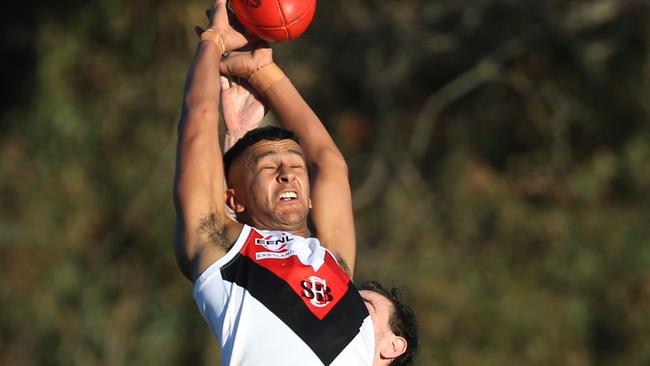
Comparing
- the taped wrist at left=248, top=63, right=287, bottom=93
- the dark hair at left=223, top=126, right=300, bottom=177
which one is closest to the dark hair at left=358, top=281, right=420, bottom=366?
the dark hair at left=223, top=126, right=300, bottom=177

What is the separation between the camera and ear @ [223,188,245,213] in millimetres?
6262

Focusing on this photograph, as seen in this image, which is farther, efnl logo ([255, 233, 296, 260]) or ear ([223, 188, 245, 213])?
ear ([223, 188, 245, 213])

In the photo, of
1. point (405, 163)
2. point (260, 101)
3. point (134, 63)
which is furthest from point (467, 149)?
point (260, 101)

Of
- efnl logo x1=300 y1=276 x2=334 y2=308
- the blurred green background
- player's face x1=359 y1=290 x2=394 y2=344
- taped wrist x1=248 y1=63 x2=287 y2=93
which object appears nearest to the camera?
efnl logo x1=300 y1=276 x2=334 y2=308

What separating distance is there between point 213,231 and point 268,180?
43 centimetres

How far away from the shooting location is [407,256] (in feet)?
50.6

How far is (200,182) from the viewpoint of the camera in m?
5.88

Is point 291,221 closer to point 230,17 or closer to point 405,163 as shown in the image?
point 230,17

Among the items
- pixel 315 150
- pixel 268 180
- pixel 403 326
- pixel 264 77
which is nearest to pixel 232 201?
pixel 268 180

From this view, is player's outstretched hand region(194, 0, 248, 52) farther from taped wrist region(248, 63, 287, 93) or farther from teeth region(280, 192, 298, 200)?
teeth region(280, 192, 298, 200)

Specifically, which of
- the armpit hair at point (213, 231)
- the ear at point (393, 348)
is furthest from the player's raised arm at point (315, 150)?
the armpit hair at point (213, 231)

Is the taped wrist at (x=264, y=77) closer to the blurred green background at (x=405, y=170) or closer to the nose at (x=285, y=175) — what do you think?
the nose at (x=285, y=175)

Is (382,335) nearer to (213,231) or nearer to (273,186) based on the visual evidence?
(273,186)

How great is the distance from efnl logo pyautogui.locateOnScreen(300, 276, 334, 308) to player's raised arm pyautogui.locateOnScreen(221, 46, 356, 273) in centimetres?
47
